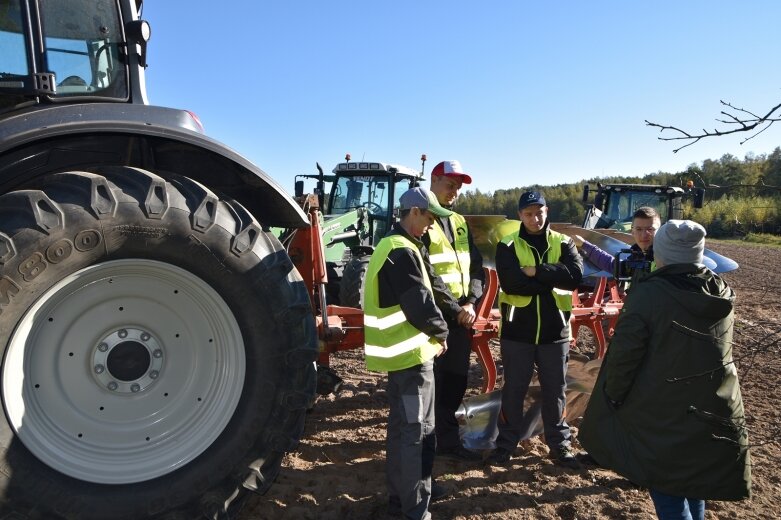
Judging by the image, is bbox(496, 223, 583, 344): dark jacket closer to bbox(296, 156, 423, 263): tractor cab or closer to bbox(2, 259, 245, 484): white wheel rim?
bbox(2, 259, 245, 484): white wheel rim

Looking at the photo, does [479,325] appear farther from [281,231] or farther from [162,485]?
[162,485]

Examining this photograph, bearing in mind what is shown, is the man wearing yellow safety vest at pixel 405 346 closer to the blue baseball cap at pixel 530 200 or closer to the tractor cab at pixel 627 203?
the blue baseball cap at pixel 530 200

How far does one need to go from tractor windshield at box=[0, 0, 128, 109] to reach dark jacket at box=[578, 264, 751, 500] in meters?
2.62

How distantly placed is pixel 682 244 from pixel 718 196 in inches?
15.7

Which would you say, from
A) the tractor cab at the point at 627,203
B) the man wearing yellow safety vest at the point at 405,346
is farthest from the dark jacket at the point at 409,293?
the tractor cab at the point at 627,203

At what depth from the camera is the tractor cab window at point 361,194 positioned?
8797mm

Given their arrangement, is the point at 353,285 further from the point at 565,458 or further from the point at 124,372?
the point at 124,372

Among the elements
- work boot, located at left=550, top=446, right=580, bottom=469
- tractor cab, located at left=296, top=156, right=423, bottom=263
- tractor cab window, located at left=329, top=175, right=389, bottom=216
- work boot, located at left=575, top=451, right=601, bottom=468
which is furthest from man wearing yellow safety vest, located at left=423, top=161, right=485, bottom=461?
tractor cab window, located at left=329, top=175, right=389, bottom=216

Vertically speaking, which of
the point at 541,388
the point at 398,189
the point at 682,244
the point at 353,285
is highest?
the point at 398,189

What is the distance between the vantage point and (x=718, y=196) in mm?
2715

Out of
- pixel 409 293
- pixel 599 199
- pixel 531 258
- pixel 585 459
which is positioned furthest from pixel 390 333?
pixel 599 199

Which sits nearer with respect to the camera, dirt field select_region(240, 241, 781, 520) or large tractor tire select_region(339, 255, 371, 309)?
dirt field select_region(240, 241, 781, 520)

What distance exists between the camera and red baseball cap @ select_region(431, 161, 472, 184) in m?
4.08

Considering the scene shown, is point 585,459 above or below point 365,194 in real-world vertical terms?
below
